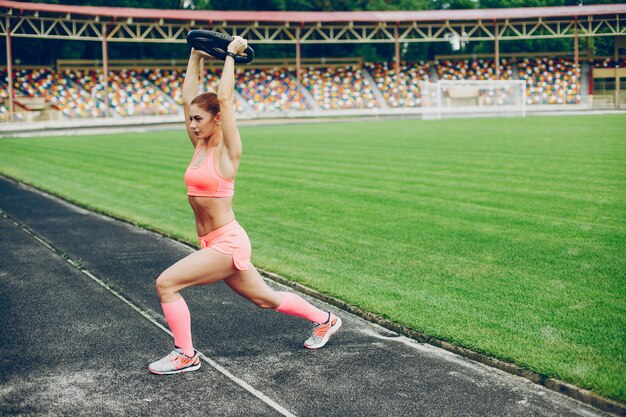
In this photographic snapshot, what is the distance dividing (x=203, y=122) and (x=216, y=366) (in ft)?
6.35

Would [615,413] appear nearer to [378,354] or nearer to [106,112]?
[378,354]

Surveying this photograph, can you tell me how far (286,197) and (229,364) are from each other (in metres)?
9.25

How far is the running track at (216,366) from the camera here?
4.90m

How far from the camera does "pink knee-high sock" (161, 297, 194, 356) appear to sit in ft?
17.9

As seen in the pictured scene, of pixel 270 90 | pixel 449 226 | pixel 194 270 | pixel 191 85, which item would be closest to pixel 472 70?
pixel 270 90

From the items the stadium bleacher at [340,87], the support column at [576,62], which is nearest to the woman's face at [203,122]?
the stadium bleacher at [340,87]

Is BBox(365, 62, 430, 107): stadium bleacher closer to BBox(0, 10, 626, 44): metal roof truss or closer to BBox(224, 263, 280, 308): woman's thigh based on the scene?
BBox(0, 10, 626, 44): metal roof truss

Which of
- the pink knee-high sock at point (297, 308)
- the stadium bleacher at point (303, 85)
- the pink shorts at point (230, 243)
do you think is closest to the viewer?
the pink shorts at point (230, 243)

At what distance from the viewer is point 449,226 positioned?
11148mm

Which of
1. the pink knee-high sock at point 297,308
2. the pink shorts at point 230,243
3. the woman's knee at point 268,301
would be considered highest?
the pink shorts at point 230,243

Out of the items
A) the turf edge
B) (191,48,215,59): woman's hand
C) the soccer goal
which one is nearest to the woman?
(191,48,215,59): woman's hand

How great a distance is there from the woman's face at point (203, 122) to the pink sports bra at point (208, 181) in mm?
169

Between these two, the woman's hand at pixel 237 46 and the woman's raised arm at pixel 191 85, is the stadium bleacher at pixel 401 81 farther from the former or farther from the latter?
the woman's hand at pixel 237 46

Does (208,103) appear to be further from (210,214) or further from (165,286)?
(165,286)
